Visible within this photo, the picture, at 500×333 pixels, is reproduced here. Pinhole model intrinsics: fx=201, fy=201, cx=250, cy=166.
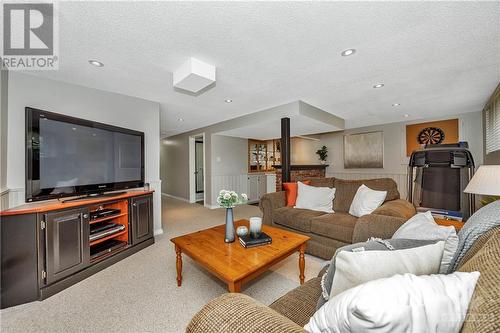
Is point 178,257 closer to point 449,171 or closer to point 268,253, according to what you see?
point 268,253

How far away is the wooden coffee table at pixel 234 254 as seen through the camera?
1344mm

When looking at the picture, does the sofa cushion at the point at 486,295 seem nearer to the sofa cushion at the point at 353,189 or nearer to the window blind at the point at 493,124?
the sofa cushion at the point at 353,189

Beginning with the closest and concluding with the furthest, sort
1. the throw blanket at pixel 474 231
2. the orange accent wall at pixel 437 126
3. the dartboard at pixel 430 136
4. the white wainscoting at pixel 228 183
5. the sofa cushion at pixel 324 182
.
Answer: the throw blanket at pixel 474 231, the sofa cushion at pixel 324 182, the orange accent wall at pixel 437 126, the dartboard at pixel 430 136, the white wainscoting at pixel 228 183

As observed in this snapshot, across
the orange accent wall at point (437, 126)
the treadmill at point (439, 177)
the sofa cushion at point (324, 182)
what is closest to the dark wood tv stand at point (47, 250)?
the sofa cushion at point (324, 182)

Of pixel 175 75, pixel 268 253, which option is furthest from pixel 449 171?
pixel 175 75

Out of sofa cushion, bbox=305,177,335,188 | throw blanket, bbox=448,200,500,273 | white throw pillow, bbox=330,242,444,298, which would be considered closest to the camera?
white throw pillow, bbox=330,242,444,298

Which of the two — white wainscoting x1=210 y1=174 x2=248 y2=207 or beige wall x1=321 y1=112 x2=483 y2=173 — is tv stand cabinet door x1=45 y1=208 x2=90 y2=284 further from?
beige wall x1=321 y1=112 x2=483 y2=173

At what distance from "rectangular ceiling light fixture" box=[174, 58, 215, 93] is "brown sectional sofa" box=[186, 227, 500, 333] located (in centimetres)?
193

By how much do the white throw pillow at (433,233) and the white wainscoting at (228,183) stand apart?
14.9 ft

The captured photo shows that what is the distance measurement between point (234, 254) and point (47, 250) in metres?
1.66

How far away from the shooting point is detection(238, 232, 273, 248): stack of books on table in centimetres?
171

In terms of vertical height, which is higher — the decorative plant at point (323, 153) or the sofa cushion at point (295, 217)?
the decorative plant at point (323, 153)

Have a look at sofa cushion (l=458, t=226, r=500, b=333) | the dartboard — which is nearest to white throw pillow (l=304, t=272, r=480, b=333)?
sofa cushion (l=458, t=226, r=500, b=333)

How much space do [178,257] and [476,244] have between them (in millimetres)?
1979
